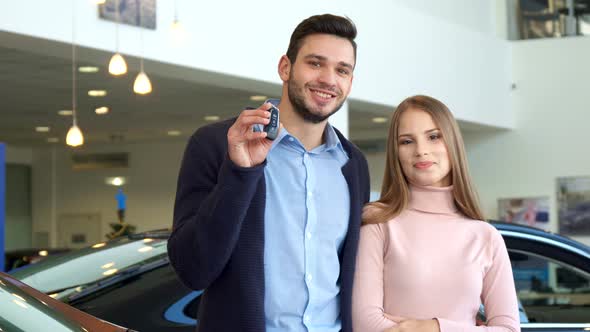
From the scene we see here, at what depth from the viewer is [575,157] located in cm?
1727

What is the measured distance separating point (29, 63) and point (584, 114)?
985 cm

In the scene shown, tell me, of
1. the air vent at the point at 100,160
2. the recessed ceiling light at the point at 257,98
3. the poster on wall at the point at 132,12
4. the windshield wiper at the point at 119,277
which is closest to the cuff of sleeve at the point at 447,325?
the windshield wiper at the point at 119,277

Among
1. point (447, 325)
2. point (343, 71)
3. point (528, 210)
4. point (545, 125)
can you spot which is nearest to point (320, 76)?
point (343, 71)

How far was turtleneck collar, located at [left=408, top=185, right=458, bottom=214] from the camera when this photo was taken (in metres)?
2.91

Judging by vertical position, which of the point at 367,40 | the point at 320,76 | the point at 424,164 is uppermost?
the point at 367,40

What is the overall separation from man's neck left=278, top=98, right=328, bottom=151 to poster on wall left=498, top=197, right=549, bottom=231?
15.1m

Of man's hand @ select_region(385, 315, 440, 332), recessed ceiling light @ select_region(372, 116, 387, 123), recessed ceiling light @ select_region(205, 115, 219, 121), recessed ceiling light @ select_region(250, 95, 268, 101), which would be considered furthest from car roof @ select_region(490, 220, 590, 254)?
recessed ceiling light @ select_region(205, 115, 219, 121)

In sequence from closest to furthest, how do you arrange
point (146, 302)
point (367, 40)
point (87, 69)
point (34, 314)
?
point (34, 314) < point (146, 302) < point (87, 69) < point (367, 40)

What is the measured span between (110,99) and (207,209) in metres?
11.7

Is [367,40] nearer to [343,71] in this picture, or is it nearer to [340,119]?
[340,119]

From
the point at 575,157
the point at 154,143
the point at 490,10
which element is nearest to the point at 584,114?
the point at 575,157

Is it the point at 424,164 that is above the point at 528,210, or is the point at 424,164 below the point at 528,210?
above

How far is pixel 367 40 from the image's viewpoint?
43.0ft

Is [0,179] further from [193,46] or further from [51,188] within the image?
[51,188]
